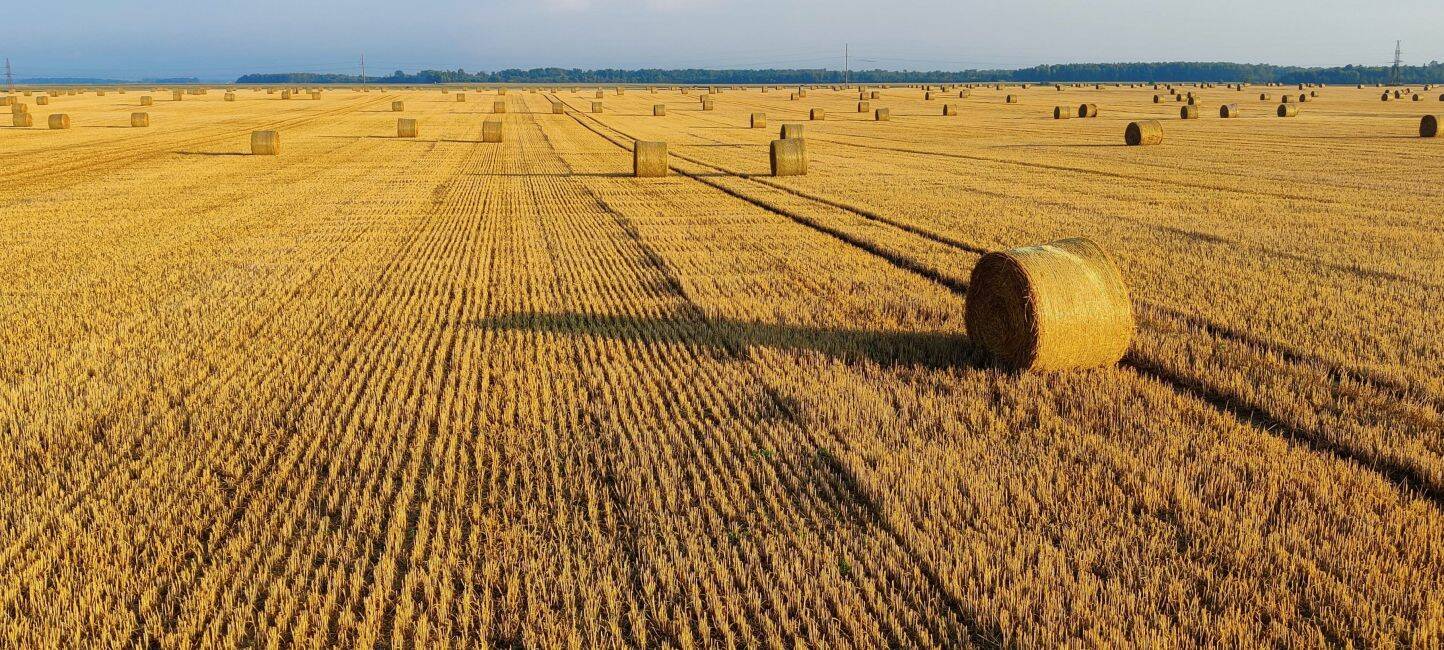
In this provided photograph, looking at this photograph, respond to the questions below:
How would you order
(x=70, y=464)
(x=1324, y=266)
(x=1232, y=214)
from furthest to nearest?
(x=1232, y=214), (x=1324, y=266), (x=70, y=464)

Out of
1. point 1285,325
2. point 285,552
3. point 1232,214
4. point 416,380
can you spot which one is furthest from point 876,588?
point 1232,214

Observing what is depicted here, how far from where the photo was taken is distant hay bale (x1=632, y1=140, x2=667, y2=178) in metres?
24.3

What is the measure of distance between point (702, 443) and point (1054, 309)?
9.77ft

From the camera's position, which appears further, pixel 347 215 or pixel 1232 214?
pixel 347 215

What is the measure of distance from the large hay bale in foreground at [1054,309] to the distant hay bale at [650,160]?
16662 mm

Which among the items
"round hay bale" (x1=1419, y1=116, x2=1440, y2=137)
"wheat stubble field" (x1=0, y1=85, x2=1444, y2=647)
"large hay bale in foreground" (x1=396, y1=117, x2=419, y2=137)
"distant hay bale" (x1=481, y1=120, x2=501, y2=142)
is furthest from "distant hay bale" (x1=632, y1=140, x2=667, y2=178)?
"round hay bale" (x1=1419, y1=116, x2=1440, y2=137)

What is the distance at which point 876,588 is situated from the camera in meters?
4.73

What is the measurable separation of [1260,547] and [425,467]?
4.49 meters

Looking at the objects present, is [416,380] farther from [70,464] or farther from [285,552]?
[285,552]

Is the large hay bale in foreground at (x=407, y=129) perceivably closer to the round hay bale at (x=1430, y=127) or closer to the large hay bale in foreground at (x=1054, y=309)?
the large hay bale in foreground at (x=1054, y=309)

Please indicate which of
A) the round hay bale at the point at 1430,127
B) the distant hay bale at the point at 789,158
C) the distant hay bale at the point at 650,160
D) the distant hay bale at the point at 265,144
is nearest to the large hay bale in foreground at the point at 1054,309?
the distant hay bale at the point at 789,158

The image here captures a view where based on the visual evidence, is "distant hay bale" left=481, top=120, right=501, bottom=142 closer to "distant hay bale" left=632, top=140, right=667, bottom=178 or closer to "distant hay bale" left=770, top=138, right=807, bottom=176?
"distant hay bale" left=632, top=140, right=667, bottom=178

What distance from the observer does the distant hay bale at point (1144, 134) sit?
107 feet

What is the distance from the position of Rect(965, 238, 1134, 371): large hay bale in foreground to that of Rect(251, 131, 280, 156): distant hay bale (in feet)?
90.6
